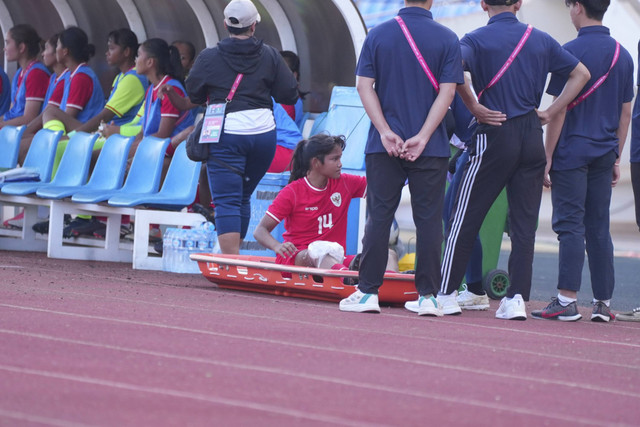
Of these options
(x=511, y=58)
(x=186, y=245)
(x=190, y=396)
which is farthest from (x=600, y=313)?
(x=190, y=396)

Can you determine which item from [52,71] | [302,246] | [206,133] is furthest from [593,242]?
[52,71]

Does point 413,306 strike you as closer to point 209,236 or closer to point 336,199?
point 336,199

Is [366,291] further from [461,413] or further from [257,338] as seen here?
[461,413]

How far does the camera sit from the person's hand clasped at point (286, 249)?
7449 millimetres

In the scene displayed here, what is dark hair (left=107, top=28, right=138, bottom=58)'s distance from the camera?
12.4m

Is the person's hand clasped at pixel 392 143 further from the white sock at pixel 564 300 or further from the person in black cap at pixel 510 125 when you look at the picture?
the white sock at pixel 564 300

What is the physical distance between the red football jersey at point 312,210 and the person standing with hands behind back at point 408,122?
119 centimetres

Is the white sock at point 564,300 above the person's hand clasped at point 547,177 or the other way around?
the other way around

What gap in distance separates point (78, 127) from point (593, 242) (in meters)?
6.96

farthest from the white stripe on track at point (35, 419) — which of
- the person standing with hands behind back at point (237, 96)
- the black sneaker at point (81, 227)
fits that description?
the black sneaker at point (81, 227)

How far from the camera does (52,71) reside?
14.1 metres

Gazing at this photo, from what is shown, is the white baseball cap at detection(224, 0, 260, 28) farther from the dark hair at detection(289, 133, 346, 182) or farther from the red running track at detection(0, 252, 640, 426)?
the red running track at detection(0, 252, 640, 426)

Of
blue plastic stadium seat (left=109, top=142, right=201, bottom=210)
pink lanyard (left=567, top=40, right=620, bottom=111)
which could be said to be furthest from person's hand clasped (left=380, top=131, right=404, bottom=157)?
blue plastic stadium seat (left=109, top=142, right=201, bottom=210)

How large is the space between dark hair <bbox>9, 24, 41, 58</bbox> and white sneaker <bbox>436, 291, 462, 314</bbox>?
26.3ft
